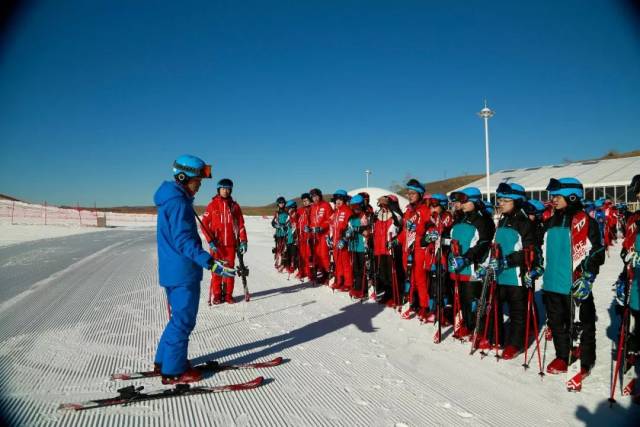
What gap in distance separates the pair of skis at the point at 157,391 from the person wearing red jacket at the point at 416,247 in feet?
10.3

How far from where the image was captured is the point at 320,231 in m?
9.80

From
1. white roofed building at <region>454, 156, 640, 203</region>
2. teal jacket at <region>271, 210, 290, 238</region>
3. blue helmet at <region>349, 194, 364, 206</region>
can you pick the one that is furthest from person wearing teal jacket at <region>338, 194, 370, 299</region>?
white roofed building at <region>454, 156, 640, 203</region>

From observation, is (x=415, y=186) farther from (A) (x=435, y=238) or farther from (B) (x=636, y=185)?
(B) (x=636, y=185)

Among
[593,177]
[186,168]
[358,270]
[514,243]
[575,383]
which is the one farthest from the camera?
[593,177]

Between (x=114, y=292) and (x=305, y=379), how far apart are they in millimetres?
5901

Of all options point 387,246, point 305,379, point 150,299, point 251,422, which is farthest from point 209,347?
point 387,246

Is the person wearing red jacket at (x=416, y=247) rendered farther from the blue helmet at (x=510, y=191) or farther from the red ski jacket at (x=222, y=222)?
the red ski jacket at (x=222, y=222)

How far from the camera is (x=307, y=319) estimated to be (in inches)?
247

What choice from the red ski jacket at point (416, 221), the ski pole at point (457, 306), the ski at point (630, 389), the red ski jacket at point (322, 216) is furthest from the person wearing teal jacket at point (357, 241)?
the ski at point (630, 389)

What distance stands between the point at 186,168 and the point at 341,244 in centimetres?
502

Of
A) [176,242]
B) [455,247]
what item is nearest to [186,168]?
[176,242]

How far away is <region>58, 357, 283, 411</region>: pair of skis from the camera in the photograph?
3.31m

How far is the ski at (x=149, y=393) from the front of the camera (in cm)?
327

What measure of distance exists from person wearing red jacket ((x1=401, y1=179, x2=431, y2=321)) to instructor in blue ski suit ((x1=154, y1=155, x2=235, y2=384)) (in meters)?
3.56
